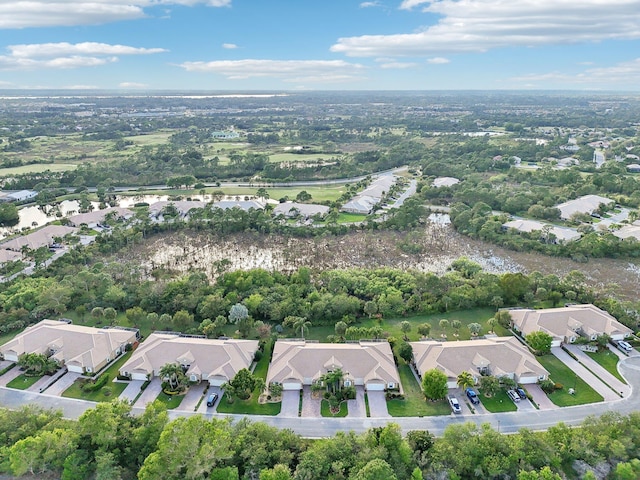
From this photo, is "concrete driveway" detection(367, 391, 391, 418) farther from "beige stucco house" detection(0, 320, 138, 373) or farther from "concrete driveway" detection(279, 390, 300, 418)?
"beige stucco house" detection(0, 320, 138, 373)

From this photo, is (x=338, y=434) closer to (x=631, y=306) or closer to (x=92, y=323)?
(x=92, y=323)

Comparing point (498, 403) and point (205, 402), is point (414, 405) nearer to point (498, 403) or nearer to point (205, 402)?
point (498, 403)

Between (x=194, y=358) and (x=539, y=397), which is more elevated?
(x=194, y=358)

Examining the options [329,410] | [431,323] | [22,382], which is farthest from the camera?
[431,323]

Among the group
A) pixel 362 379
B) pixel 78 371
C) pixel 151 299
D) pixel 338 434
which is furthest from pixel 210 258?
pixel 338 434

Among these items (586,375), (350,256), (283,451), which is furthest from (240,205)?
(586,375)

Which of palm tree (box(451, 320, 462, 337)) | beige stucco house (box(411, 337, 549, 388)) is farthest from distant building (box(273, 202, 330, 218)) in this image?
beige stucco house (box(411, 337, 549, 388))

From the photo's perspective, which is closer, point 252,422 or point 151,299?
point 252,422
